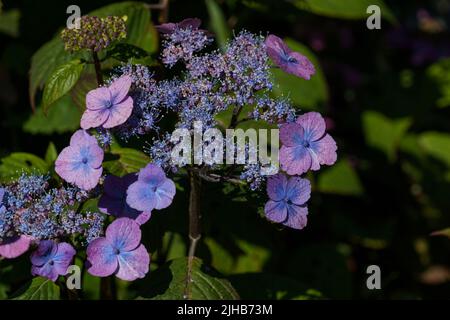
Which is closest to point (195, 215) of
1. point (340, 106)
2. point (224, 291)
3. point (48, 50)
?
point (224, 291)

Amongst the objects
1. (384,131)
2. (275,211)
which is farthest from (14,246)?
(384,131)

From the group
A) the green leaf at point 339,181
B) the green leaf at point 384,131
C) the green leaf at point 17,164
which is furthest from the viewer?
the green leaf at point 384,131

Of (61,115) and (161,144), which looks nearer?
(161,144)

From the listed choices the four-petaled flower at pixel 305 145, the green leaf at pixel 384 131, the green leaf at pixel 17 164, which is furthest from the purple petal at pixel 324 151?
the green leaf at pixel 384 131

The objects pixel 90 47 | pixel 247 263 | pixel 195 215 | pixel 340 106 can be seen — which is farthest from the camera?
pixel 340 106

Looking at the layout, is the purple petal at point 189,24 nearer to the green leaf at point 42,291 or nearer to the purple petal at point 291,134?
the purple petal at point 291,134

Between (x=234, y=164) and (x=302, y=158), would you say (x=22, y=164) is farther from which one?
(x=302, y=158)

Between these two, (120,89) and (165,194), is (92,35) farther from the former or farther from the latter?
(165,194)
